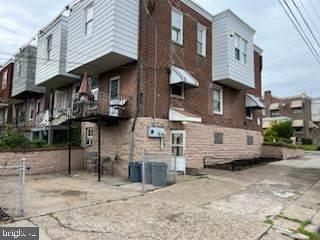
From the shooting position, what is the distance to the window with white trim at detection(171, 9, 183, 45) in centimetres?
1540

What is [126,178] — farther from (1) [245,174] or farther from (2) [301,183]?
(2) [301,183]

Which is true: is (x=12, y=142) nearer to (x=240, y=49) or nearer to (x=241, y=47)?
(x=240, y=49)

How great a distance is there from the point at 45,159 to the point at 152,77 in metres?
6.77

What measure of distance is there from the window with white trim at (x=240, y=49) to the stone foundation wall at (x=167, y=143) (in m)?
4.47

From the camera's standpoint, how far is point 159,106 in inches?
559

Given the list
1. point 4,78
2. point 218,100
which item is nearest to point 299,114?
point 218,100

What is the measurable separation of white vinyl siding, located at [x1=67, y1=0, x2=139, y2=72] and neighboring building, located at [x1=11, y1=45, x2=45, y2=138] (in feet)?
26.6

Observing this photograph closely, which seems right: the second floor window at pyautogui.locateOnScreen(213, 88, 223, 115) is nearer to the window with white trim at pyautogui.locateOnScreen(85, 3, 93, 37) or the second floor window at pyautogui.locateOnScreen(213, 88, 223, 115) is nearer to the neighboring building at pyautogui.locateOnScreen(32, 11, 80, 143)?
the window with white trim at pyautogui.locateOnScreen(85, 3, 93, 37)

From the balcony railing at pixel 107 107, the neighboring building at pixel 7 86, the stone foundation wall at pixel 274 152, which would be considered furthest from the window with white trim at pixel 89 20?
the stone foundation wall at pixel 274 152

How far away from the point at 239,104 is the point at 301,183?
28.5 ft

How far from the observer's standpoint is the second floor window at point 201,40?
1708 cm

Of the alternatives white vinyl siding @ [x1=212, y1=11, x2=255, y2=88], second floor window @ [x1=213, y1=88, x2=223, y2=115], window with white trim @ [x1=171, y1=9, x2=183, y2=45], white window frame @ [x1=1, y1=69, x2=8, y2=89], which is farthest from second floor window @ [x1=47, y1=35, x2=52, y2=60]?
second floor window @ [x1=213, y1=88, x2=223, y2=115]

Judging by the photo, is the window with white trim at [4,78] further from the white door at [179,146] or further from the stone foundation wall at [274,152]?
the stone foundation wall at [274,152]

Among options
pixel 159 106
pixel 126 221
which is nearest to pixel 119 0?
pixel 159 106
